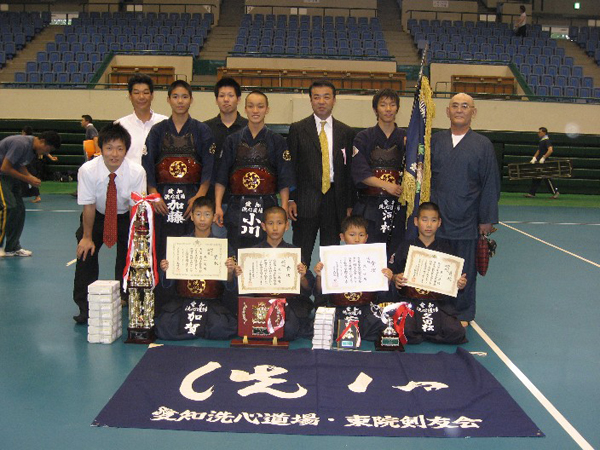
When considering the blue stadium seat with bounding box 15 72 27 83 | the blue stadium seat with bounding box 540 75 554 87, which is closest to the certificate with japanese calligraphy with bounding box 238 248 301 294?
the blue stadium seat with bounding box 15 72 27 83

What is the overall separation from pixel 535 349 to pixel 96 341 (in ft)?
10.2

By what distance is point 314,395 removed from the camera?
3.56 metres

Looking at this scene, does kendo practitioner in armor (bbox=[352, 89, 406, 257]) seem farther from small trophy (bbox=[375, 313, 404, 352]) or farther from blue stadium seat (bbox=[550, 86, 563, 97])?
blue stadium seat (bbox=[550, 86, 563, 97])

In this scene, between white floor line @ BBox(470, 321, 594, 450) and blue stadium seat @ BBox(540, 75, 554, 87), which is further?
blue stadium seat @ BBox(540, 75, 554, 87)

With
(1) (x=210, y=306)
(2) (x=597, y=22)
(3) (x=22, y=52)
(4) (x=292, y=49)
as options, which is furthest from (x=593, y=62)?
(1) (x=210, y=306)

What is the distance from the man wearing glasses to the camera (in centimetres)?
486

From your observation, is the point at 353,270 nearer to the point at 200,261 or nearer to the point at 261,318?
the point at 261,318

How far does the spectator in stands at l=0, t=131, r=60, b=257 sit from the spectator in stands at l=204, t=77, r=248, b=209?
7.67 ft

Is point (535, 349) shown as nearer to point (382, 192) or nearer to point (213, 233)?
point (382, 192)

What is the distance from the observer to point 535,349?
4.55 m

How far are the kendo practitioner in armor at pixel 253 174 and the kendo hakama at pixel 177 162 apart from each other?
0.16m

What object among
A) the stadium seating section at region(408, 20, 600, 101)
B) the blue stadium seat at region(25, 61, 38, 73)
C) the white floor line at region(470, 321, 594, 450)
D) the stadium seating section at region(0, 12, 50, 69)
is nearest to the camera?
the white floor line at region(470, 321, 594, 450)

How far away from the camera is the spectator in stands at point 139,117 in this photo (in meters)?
5.21

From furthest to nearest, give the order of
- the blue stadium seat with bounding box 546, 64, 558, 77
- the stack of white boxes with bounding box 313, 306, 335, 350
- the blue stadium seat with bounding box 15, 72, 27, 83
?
1. the blue stadium seat with bounding box 546, 64, 558, 77
2. the blue stadium seat with bounding box 15, 72, 27, 83
3. the stack of white boxes with bounding box 313, 306, 335, 350
